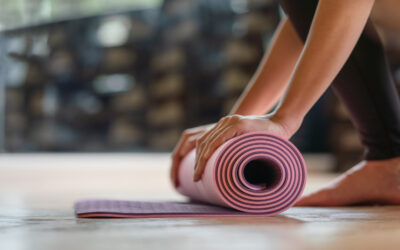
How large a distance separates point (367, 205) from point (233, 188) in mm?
466

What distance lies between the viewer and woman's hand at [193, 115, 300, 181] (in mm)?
Answer: 1001

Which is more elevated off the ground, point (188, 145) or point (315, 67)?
point (315, 67)

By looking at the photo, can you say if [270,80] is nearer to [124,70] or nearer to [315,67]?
[315,67]

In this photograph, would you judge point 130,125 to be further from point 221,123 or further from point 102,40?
point 221,123

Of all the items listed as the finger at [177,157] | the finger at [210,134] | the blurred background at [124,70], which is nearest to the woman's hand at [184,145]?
the finger at [177,157]

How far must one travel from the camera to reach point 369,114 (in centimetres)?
126

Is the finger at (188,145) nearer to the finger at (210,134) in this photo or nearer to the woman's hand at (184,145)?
the woman's hand at (184,145)

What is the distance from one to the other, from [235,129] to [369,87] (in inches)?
16.6

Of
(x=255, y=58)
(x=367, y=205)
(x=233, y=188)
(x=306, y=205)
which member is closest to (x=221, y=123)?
(x=233, y=188)

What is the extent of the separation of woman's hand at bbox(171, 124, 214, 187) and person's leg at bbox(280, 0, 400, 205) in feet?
1.03

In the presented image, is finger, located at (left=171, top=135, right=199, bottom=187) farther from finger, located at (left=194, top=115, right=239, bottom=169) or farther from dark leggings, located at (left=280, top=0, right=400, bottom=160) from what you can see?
dark leggings, located at (left=280, top=0, right=400, bottom=160)

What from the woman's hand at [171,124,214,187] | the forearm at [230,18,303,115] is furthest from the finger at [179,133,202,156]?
the forearm at [230,18,303,115]

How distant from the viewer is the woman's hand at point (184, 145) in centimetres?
132

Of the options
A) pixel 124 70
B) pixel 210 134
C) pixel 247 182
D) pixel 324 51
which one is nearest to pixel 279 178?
pixel 247 182
